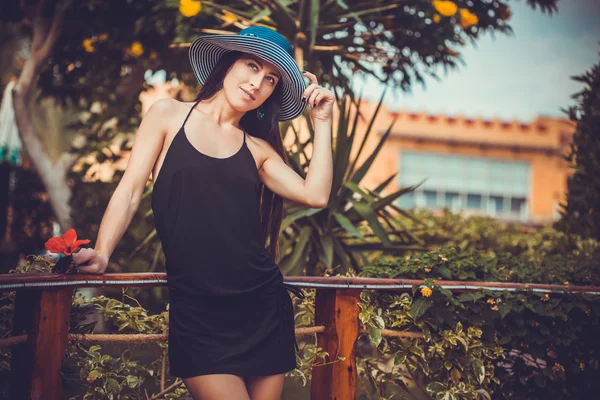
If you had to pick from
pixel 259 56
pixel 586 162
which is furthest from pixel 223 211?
→ pixel 586 162

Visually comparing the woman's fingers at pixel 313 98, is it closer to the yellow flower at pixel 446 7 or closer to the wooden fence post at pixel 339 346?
the wooden fence post at pixel 339 346

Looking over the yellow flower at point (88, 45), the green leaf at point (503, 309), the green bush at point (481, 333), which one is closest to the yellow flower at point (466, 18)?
the green bush at point (481, 333)

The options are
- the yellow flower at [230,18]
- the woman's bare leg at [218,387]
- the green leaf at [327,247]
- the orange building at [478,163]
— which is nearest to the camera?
the woman's bare leg at [218,387]

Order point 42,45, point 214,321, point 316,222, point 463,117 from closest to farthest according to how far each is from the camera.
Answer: point 214,321
point 316,222
point 42,45
point 463,117

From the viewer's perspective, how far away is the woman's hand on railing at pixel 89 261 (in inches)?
68.9

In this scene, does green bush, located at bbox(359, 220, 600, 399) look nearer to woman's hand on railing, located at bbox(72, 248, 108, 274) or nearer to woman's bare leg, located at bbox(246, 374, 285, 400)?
woman's bare leg, located at bbox(246, 374, 285, 400)

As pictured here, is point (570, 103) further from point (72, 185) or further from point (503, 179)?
point (503, 179)

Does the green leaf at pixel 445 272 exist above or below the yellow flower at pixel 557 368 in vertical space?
above

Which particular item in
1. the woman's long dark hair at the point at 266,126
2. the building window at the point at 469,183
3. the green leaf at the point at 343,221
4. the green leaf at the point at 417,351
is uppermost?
the building window at the point at 469,183

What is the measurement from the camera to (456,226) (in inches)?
244

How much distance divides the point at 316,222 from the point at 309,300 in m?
1.33

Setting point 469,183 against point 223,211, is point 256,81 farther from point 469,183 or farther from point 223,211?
point 469,183

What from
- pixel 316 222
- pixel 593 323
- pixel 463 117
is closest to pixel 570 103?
pixel 316 222

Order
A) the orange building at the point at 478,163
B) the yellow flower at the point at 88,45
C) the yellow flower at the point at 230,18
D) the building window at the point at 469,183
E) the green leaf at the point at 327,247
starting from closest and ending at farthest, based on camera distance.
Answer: the green leaf at the point at 327,247 < the yellow flower at the point at 230,18 < the yellow flower at the point at 88,45 < the orange building at the point at 478,163 < the building window at the point at 469,183
